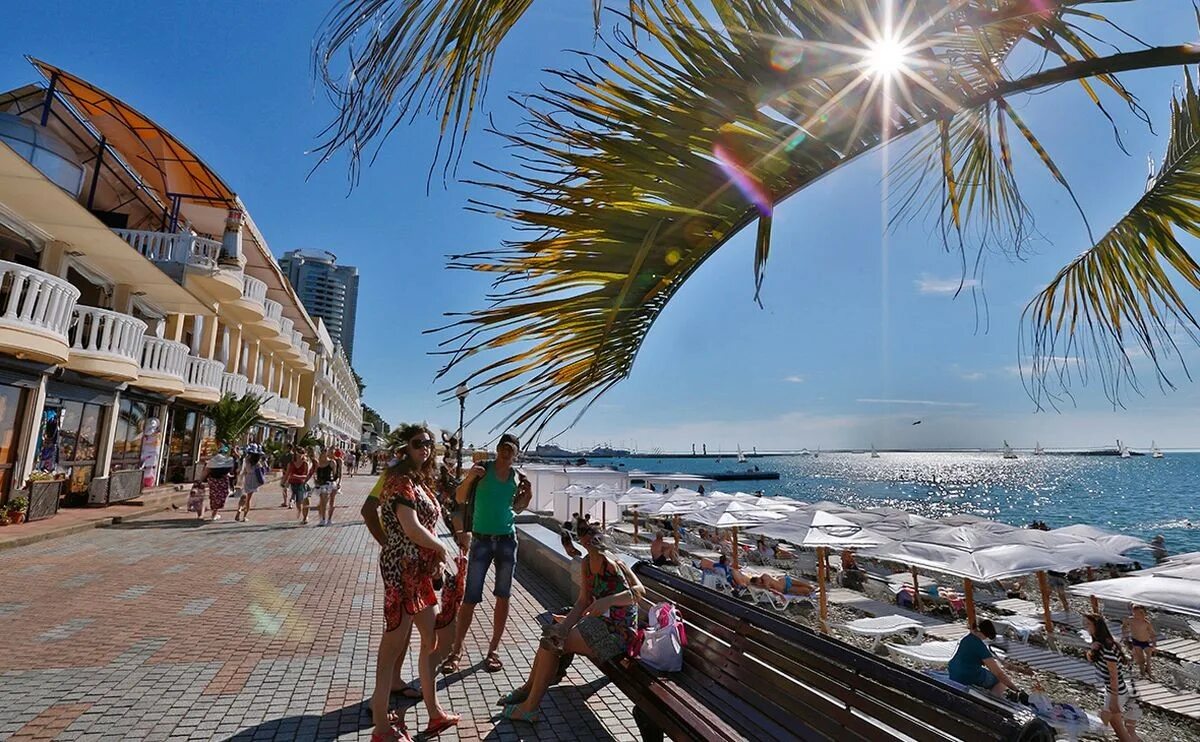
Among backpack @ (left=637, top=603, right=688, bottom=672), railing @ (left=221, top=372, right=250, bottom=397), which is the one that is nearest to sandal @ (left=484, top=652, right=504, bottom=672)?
backpack @ (left=637, top=603, right=688, bottom=672)

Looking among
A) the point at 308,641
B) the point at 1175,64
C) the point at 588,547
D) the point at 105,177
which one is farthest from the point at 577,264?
the point at 105,177

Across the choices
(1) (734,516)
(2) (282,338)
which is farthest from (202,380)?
(1) (734,516)

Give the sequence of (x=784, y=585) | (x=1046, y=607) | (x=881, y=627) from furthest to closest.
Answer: (x=784, y=585), (x=1046, y=607), (x=881, y=627)

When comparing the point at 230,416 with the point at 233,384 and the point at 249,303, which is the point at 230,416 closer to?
the point at 233,384

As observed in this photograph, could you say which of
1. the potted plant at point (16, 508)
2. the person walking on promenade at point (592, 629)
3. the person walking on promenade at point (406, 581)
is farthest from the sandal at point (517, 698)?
the potted plant at point (16, 508)

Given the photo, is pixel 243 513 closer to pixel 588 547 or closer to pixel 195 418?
pixel 195 418

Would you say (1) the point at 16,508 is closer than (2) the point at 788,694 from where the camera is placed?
No

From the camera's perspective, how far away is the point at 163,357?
16531mm

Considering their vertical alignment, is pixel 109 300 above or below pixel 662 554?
above

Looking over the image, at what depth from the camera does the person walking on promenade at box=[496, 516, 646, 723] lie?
3723 millimetres

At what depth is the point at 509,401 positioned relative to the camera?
133 cm

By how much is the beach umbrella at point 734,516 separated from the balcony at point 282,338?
22.8m

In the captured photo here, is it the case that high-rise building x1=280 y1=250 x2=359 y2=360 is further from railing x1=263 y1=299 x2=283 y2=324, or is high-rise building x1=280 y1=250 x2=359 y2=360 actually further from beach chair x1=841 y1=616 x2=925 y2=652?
beach chair x1=841 y1=616 x2=925 y2=652

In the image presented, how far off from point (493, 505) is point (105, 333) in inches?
536
